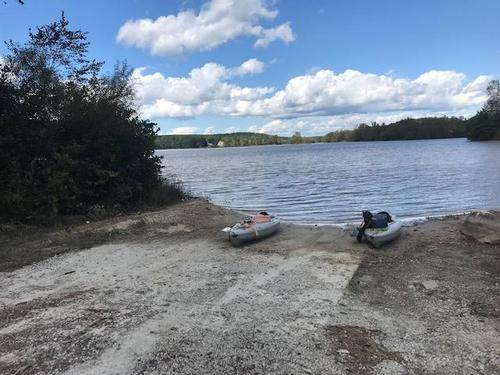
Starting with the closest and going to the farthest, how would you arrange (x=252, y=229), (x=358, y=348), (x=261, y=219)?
(x=358, y=348) → (x=252, y=229) → (x=261, y=219)

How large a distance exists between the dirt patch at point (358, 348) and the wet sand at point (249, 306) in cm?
1

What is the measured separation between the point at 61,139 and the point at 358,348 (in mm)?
12259

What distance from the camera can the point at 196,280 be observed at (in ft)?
25.4

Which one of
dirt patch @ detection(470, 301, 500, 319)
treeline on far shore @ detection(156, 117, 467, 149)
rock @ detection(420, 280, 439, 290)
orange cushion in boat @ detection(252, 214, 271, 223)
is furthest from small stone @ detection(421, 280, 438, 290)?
treeline on far shore @ detection(156, 117, 467, 149)

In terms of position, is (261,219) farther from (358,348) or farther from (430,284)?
(358,348)

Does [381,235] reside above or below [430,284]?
→ above

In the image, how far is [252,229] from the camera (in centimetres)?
1088

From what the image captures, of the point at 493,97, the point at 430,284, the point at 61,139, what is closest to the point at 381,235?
the point at 430,284

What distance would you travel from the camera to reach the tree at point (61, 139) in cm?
1265

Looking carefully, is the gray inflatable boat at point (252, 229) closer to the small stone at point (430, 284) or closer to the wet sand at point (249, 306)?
the wet sand at point (249, 306)

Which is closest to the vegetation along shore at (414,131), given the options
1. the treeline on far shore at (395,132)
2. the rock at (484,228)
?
the treeline on far shore at (395,132)

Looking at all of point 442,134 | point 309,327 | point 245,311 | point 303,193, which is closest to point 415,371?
point 309,327

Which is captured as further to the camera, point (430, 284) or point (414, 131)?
point (414, 131)

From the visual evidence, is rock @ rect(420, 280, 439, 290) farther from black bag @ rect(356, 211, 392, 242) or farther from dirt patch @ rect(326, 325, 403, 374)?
black bag @ rect(356, 211, 392, 242)
